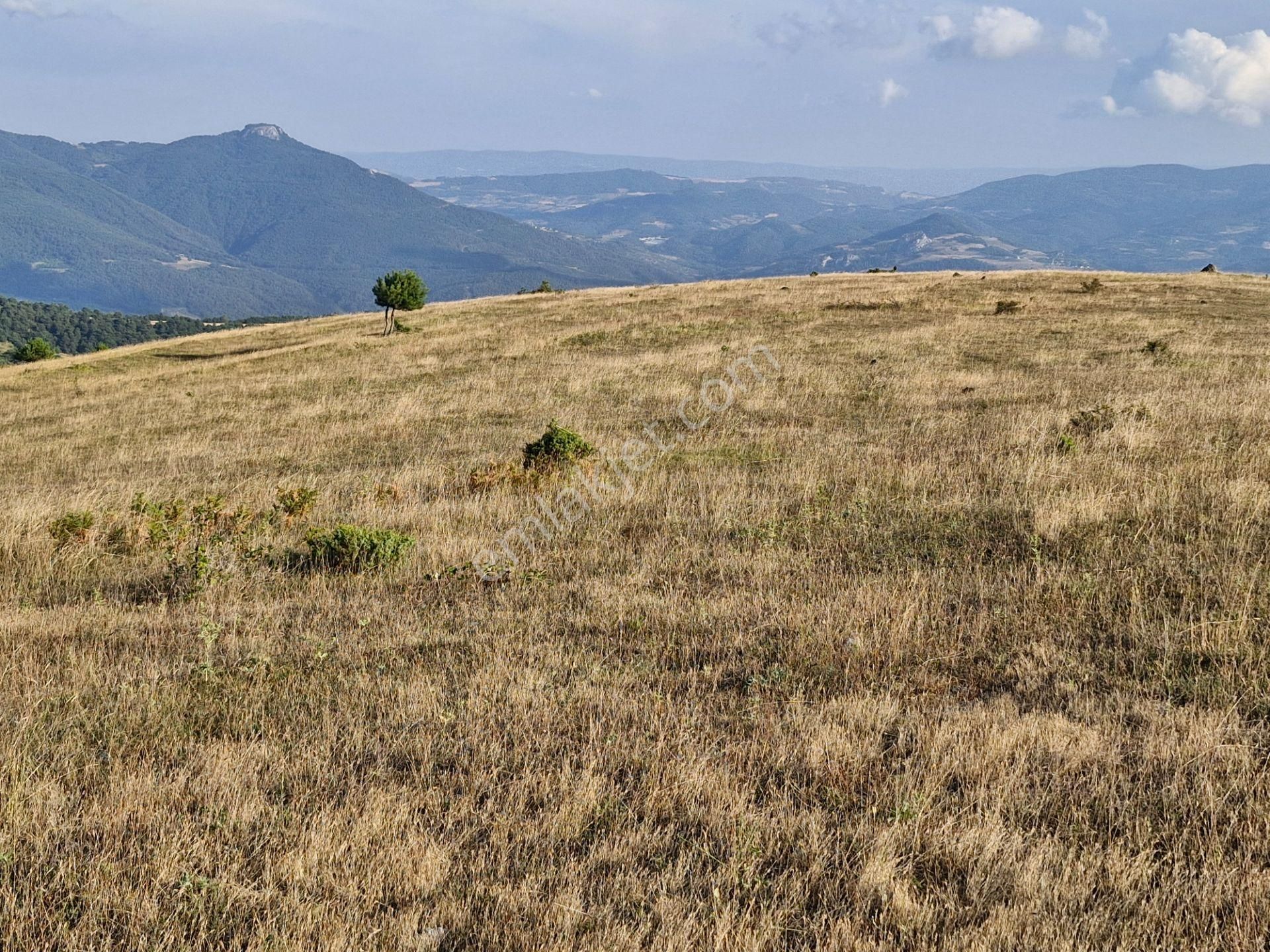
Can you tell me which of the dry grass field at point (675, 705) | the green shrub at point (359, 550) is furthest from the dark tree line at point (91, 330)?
the dry grass field at point (675, 705)

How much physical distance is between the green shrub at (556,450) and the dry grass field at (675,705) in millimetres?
468

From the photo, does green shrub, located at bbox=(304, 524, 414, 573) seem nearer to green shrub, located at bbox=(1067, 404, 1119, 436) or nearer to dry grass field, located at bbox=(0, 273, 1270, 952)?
dry grass field, located at bbox=(0, 273, 1270, 952)

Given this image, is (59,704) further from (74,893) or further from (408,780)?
(408,780)

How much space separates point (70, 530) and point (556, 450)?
665 centimetres

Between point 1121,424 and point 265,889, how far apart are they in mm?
12583

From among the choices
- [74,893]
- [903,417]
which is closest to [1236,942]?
[74,893]

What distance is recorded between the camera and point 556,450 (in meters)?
13.4

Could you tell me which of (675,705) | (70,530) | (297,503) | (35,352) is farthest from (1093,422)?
(35,352)

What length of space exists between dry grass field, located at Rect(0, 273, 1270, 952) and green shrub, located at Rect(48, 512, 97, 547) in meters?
0.10

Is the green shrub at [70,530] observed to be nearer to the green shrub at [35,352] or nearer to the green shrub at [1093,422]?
the green shrub at [1093,422]

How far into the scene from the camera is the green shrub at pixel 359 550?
8289 mm

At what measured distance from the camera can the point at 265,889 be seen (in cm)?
337

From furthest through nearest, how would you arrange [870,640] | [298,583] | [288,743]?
[298,583] < [870,640] < [288,743]

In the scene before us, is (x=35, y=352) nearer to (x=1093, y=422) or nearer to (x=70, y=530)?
(x=70, y=530)
